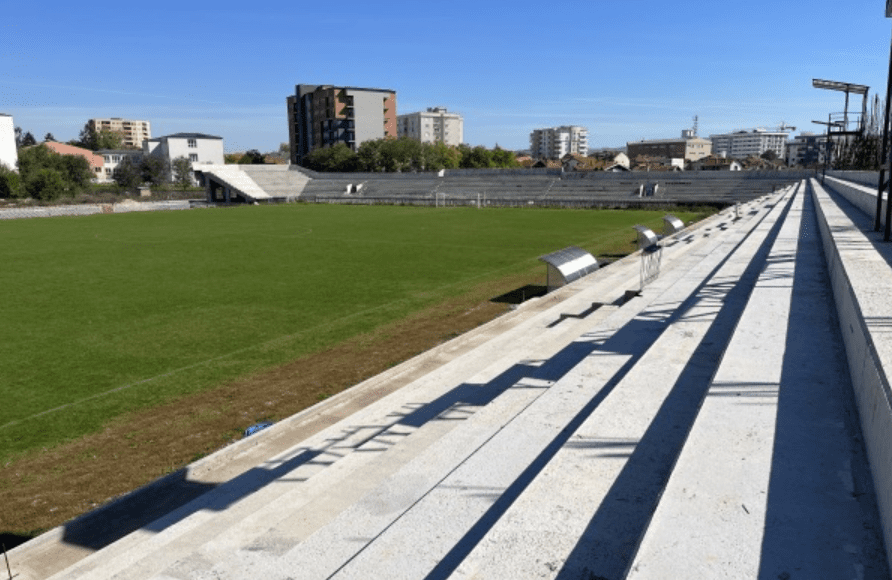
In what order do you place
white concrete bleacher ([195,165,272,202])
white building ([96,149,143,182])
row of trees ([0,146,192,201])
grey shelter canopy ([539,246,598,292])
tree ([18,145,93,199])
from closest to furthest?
1. grey shelter canopy ([539,246,598,292])
2. row of trees ([0,146,192,201])
3. white concrete bleacher ([195,165,272,202])
4. tree ([18,145,93,199])
5. white building ([96,149,143,182])

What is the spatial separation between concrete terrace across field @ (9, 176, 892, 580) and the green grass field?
5.65 meters

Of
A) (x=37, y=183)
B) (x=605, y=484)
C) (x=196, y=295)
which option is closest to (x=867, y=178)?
(x=196, y=295)

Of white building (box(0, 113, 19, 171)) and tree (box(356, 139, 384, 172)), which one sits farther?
tree (box(356, 139, 384, 172))

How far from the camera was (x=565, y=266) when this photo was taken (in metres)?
19.5

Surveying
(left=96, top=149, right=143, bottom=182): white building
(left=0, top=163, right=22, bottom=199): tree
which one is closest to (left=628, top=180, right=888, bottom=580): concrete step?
(left=0, top=163, right=22, bottom=199): tree

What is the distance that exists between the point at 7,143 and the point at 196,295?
101675mm

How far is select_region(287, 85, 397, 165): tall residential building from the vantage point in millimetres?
127562

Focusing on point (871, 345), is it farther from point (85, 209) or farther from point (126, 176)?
point (126, 176)

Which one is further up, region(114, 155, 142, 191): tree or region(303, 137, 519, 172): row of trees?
region(303, 137, 519, 172): row of trees

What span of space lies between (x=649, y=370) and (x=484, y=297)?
566 inches

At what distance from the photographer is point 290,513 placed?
498 centimetres

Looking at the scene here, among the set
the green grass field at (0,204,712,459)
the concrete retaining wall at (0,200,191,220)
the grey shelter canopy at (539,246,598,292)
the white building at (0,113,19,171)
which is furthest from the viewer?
the white building at (0,113,19,171)

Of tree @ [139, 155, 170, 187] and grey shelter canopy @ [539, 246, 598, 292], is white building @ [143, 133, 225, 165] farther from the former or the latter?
grey shelter canopy @ [539, 246, 598, 292]

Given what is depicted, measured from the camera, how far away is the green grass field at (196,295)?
12562 millimetres
